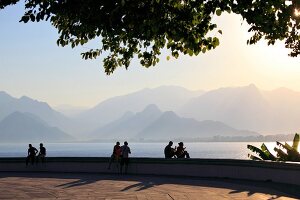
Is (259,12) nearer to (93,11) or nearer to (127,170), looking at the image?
(93,11)

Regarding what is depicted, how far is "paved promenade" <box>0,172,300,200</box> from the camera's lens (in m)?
16.2

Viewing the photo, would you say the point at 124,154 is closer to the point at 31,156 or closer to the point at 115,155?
the point at 115,155

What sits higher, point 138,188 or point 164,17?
point 164,17

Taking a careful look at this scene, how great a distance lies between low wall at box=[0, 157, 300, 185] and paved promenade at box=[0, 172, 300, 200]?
56 cm

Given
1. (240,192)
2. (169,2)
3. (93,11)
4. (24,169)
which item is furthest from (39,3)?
(24,169)

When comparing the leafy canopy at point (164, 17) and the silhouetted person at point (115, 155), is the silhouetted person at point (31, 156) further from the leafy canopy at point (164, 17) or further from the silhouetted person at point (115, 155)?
the leafy canopy at point (164, 17)

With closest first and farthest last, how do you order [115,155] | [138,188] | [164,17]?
[164,17], [138,188], [115,155]

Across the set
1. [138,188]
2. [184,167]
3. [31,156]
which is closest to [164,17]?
[138,188]

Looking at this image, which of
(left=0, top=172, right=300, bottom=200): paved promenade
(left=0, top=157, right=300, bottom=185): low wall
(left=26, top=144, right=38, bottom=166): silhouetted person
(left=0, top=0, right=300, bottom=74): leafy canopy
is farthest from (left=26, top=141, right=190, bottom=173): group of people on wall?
(left=0, top=0, right=300, bottom=74): leafy canopy

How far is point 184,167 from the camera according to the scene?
2306 centimetres

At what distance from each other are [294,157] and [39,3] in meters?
15.4

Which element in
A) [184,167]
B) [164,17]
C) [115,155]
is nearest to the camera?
[164,17]

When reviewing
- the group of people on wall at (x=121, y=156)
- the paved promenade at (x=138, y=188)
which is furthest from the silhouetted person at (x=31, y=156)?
the group of people on wall at (x=121, y=156)

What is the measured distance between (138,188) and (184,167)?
4.94 m
